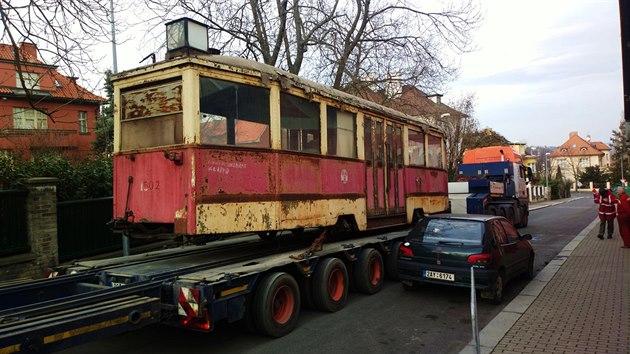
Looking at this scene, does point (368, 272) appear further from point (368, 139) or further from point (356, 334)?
point (368, 139)

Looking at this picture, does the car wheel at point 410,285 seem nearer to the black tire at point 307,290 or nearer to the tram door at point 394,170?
the tram door at point 394,170

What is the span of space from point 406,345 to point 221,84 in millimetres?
4025

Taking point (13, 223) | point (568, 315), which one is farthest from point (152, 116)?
point (568, 315)

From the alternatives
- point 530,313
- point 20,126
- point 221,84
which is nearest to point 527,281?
point 530,313

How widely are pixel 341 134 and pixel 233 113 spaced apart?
270 cm

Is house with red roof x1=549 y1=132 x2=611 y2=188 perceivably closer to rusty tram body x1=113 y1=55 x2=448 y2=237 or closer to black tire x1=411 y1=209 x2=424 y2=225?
black tire x1=411 y1=209 x2=424 y2=225

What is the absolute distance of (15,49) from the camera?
7.68 meters

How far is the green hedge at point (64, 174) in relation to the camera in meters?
9.95

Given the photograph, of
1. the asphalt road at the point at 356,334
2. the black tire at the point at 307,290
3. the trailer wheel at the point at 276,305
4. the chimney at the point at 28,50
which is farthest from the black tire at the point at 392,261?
the chimney at the point at 28,50

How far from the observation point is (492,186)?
726 inches

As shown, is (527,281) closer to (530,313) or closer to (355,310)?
(530,313)

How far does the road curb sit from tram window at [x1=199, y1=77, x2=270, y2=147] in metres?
3.80

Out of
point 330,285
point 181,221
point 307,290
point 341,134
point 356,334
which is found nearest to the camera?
point 181,221

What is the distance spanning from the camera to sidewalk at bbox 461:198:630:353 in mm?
5148
